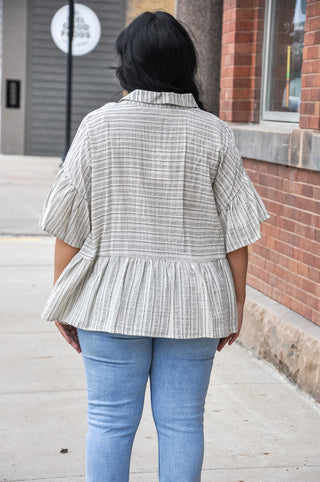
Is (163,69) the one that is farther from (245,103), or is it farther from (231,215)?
(245,103)

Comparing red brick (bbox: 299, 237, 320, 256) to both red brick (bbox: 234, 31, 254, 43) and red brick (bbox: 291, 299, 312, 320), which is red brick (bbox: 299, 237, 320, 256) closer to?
red brick (bbox: 291, 299, 312, 320)

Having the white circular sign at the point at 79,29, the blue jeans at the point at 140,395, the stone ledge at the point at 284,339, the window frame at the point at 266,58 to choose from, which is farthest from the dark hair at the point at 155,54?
the white circular sign at the point at 79,29

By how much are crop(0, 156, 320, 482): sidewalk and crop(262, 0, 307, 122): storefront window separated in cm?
165

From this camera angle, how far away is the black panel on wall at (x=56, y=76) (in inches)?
795

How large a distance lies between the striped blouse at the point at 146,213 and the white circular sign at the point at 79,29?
59.8ft

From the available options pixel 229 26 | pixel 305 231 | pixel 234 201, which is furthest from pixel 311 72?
pixel 234 201

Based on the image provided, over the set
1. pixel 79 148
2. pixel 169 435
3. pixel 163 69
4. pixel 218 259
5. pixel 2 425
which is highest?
pixel 163 69

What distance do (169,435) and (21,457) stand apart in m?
1.35

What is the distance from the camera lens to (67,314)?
8.39ft

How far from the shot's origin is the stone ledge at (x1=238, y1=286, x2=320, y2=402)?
455 cm

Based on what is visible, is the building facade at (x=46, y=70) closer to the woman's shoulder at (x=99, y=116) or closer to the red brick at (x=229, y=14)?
the red brick at (x=229, y=14)

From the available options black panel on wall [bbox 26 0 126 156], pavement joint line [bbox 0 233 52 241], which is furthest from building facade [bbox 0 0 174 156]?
pavement joint line [bbox 0 233 52 241]

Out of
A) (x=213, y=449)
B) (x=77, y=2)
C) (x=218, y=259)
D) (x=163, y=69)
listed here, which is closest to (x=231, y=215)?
(x=218, y=259)

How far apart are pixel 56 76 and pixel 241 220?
18.6 m
